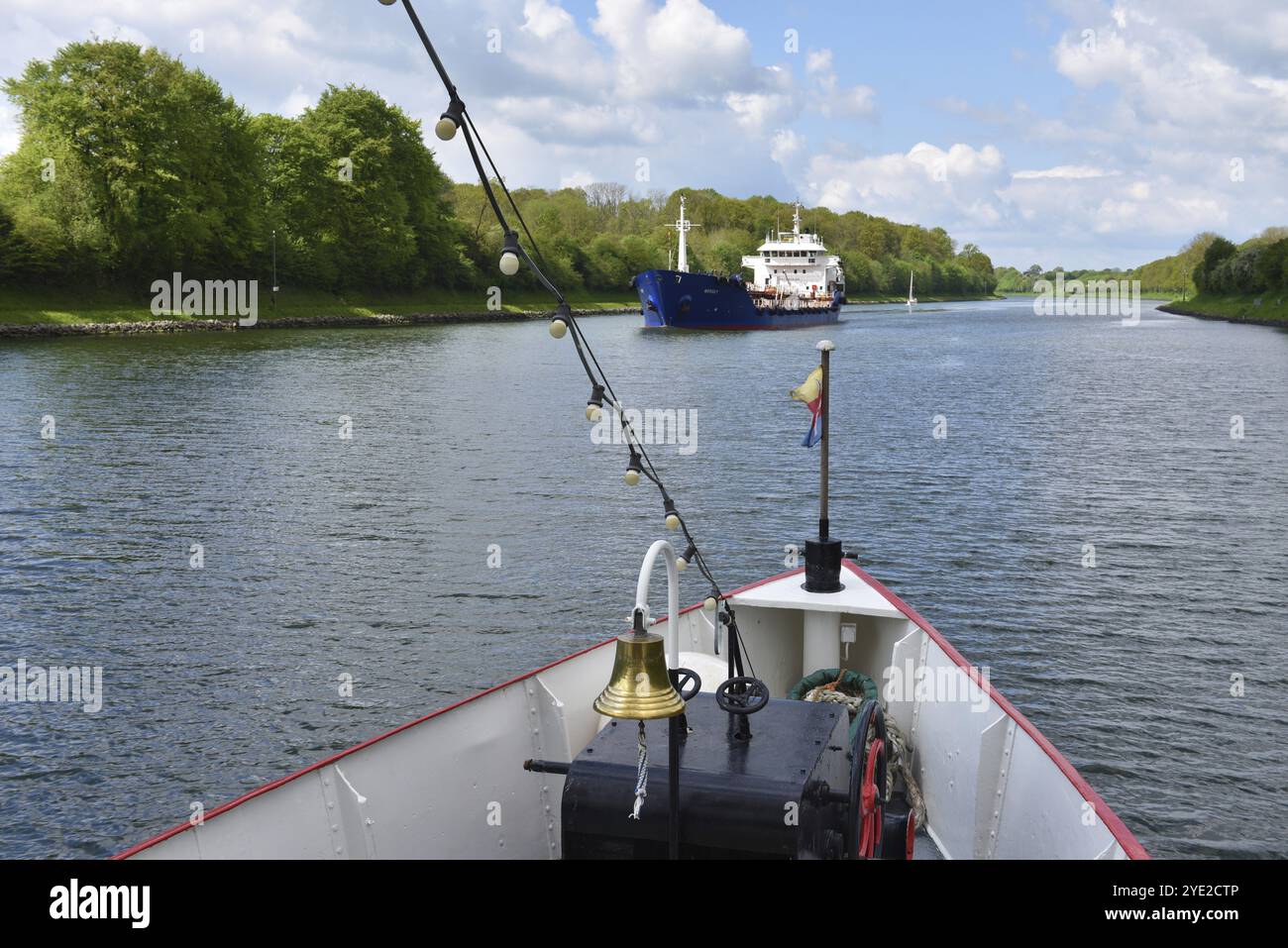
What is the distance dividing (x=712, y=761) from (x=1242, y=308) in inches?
5818

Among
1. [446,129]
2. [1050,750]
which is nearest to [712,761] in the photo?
[1050,750]

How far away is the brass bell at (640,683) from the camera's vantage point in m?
4.93

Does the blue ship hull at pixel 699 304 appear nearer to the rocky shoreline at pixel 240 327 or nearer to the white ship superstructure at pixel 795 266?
the rocky shoreline at pixel 240 327

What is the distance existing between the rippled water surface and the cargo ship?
5429 cm

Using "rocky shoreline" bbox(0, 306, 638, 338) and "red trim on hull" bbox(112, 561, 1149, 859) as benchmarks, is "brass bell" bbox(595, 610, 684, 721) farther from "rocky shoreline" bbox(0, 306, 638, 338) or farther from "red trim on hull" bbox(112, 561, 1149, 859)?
"rocky shoreline" bbox(0, 306, 638, 338)

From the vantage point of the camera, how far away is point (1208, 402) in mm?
50562

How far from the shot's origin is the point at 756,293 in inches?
4643

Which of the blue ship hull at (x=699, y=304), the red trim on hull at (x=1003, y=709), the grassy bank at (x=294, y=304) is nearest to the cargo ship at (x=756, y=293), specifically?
the blue ship hull at (x=699, y=304)

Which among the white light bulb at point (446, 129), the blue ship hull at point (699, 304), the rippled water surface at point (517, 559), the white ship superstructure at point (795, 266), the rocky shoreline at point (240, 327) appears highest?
the white ship superstructure at point (795, 266)

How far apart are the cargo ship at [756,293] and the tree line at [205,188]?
27075mm

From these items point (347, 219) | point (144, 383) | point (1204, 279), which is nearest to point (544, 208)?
point (347, 219)

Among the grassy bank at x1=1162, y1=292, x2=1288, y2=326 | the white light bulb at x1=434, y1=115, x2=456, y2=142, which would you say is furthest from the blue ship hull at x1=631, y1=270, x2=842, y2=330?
the white light bulb at x1=434, y1=115, x2=456, y2=142

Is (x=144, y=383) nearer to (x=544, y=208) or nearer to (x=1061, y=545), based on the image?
(x=1061, y=545)

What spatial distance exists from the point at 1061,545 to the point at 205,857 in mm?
22058
